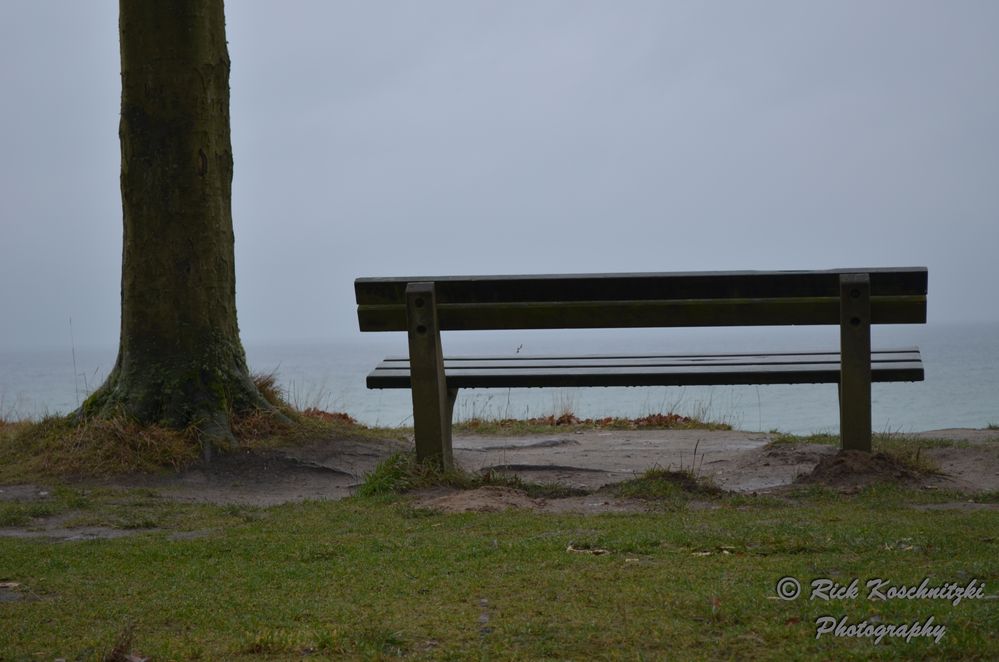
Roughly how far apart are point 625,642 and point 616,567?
99 cm

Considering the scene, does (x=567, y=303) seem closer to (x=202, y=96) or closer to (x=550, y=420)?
(x=202, y=96)

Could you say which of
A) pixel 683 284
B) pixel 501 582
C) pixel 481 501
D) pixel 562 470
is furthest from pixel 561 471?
pixel 501 582

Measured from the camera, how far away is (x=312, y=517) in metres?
5.94

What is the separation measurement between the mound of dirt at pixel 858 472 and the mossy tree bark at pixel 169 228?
14.3ft

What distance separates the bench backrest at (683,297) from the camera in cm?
629

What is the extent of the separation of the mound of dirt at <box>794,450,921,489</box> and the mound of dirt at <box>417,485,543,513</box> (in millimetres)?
1641

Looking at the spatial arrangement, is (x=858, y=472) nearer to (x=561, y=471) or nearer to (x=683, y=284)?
(x=683, y=284)

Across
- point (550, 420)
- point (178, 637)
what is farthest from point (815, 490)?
point (550, 420)

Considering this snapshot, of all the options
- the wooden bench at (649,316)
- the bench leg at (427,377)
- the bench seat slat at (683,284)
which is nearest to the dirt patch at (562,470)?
the bench leg at (427,377)

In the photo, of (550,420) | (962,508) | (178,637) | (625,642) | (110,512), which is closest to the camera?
(625,642)

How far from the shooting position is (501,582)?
164 inches

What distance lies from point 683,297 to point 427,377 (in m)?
1.61

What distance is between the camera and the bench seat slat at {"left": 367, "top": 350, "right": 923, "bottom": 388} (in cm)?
677

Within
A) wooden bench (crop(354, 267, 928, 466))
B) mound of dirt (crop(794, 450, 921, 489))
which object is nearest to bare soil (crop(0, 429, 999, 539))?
mound of dirt (crop(794, 450, 921, 489))
